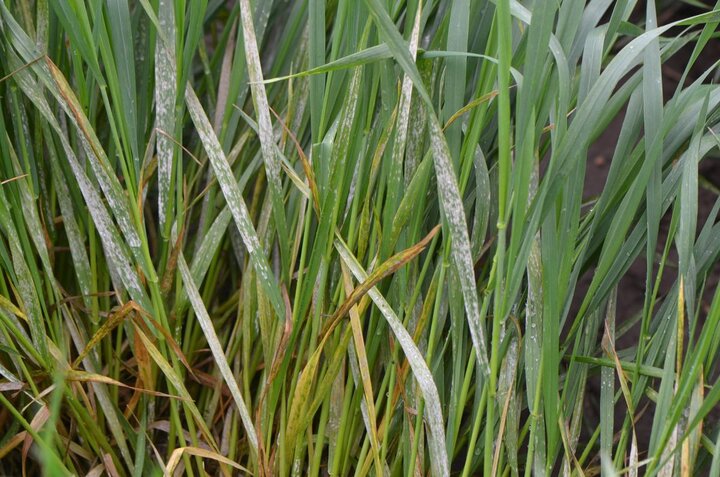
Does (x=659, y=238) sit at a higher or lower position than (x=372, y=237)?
lower

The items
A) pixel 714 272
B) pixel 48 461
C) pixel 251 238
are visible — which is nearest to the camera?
pixel 48 461

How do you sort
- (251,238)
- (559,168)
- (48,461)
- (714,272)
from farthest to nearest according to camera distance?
1. (714,272)
2. (251,238)
3. (559,168)
4. (48,461)

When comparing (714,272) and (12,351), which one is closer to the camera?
(12,351)

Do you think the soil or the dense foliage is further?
the soil

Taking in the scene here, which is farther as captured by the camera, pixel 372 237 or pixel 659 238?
pixel 659 238

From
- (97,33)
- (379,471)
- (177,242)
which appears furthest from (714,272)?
(97,33)

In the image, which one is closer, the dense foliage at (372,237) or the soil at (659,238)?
the dense foliage at (372,237)

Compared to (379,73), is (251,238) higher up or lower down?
lower down

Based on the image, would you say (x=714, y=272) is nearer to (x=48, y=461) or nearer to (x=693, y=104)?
(x=693, y=104)
